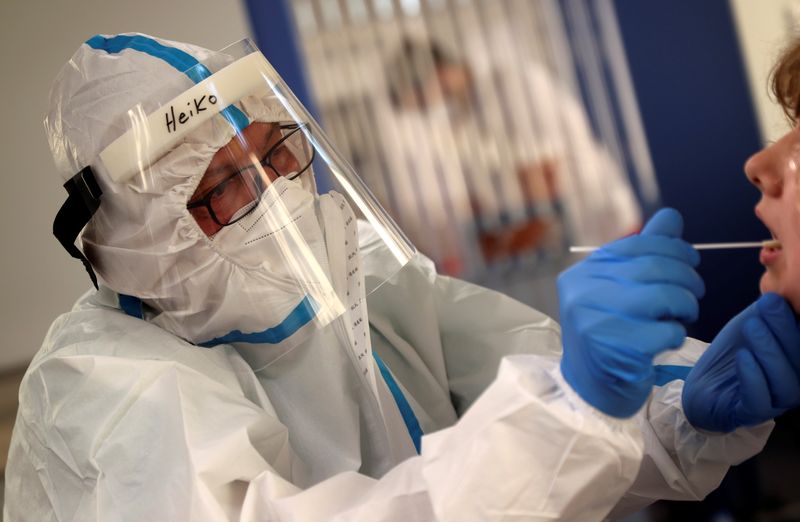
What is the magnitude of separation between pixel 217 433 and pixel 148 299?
0.87ft

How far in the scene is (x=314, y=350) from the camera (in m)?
1.16

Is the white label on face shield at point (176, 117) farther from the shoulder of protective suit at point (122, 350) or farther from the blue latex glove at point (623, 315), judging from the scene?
the blue latex glove at point (623, 315)

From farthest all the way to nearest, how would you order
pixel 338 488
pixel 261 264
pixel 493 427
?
1. pixel 261 264
2. pixel 338 488
3. pixel 493 427

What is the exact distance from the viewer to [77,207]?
115 centimetres

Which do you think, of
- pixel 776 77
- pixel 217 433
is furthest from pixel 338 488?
pixel 776 77

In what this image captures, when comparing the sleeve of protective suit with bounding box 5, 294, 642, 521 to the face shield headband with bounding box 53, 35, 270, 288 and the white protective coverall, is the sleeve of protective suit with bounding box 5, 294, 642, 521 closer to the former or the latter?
the white protective coverall

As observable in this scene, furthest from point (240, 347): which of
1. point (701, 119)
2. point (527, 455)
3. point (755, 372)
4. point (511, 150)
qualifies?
point (701, 119)

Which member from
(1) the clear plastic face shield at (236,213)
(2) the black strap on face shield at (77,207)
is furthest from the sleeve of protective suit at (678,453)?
(2) the black strap on face shield at (77,207)

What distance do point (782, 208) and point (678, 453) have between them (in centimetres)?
36

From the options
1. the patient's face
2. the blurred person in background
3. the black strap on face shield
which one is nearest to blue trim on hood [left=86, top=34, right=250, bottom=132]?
the black strap on face shield

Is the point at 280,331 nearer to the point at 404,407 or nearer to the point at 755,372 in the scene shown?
the point at 404,407

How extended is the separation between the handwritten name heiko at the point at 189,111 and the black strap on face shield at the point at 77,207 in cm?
15

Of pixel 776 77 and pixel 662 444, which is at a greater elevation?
pixel 776 77

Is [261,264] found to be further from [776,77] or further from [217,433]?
[776,77]
